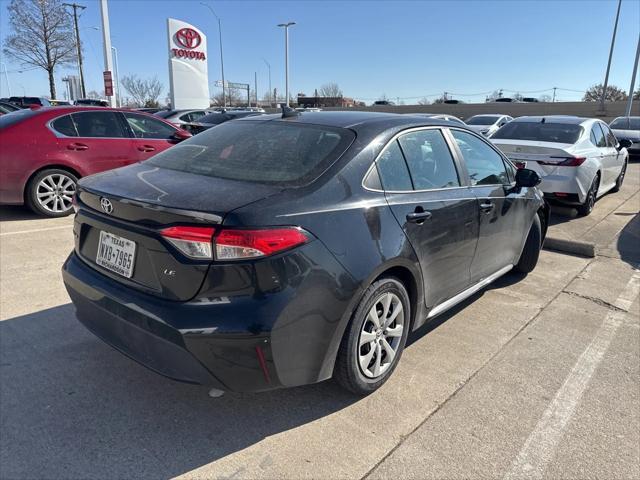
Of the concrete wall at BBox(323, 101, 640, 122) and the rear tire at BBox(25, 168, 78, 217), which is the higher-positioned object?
the concrete wall at BBox(323, 101, 640, 122)

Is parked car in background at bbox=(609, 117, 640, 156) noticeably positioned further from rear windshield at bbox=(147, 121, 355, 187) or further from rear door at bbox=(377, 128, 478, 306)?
rear windshield at bbox=(147, 121, 355, 187)

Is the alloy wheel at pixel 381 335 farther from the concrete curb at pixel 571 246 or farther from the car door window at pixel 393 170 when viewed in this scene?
the concrete curb at pixel 571 246

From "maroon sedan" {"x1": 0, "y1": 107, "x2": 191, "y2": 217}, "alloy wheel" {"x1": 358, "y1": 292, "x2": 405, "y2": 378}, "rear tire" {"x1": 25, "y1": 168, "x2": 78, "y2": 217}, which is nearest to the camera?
"alloy wheel" {"x1": 358, "y1": 292, "x2": 405, "y2": 378}

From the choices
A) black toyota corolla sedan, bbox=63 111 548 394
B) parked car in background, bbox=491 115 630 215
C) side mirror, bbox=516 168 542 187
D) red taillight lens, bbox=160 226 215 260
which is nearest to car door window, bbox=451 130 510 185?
side mirror, bbox=516 168 542 187

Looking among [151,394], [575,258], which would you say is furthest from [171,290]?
[575,258]

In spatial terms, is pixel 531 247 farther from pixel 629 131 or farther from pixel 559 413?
pixel 629 131

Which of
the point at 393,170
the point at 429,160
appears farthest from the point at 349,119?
the point at 429,160

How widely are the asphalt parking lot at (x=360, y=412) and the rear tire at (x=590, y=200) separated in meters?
4.07

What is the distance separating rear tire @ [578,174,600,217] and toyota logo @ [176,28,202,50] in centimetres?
2175

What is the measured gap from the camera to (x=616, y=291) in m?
4.72

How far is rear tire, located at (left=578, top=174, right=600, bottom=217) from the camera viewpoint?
7566 millimetres

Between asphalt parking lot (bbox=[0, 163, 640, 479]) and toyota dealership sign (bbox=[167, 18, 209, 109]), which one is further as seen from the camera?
toyota dealership sign (bbox=[167, 18, 209, 109])

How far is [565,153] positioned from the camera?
691cm

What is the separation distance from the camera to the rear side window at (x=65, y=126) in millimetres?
6516
